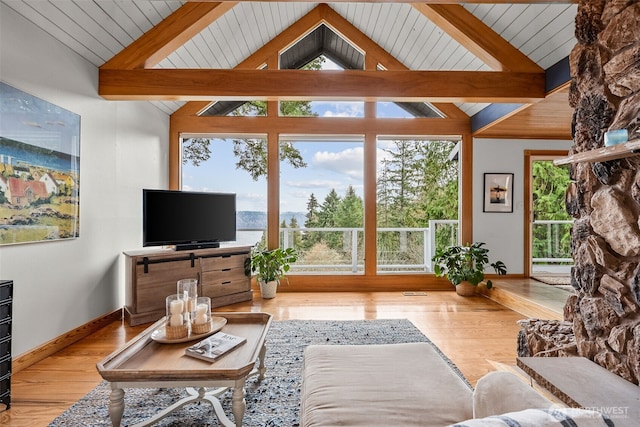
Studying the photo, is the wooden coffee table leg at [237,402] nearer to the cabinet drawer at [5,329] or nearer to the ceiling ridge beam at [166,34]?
the cabinet drawer at [5,329]

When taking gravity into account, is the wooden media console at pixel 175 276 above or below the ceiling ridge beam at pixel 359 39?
below

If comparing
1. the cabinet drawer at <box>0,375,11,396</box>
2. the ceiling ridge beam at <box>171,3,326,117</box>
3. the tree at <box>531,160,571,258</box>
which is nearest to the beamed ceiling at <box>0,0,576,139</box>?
the ceiling ridge beam at <box>171,3,326,117</box>

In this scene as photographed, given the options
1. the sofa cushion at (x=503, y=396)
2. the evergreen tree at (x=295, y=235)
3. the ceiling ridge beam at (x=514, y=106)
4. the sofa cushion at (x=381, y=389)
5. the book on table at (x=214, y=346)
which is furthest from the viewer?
the evergreen tree at (x=295, y=235)

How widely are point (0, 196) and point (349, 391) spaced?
8.72ft

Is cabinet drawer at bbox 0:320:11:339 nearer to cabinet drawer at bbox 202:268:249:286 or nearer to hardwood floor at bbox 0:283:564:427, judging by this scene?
hardwood floor at bbox 0:283:564:427

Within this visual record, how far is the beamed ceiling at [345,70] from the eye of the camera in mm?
2973

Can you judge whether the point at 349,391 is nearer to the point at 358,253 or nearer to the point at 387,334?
the point at 387,334

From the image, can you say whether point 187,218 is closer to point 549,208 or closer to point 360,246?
point 360,246

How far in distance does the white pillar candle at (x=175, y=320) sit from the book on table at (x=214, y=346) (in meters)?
0.18

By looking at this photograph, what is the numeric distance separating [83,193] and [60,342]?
1349mm

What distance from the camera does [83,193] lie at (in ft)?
10.2

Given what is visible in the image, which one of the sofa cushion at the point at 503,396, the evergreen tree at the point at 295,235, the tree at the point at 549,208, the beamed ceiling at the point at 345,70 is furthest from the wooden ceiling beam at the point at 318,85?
the sofa cushion at the point at 503,396

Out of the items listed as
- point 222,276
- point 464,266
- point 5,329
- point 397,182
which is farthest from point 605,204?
point 222,276

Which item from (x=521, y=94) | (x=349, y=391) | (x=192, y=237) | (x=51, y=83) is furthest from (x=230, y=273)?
(x=521, y=94)
